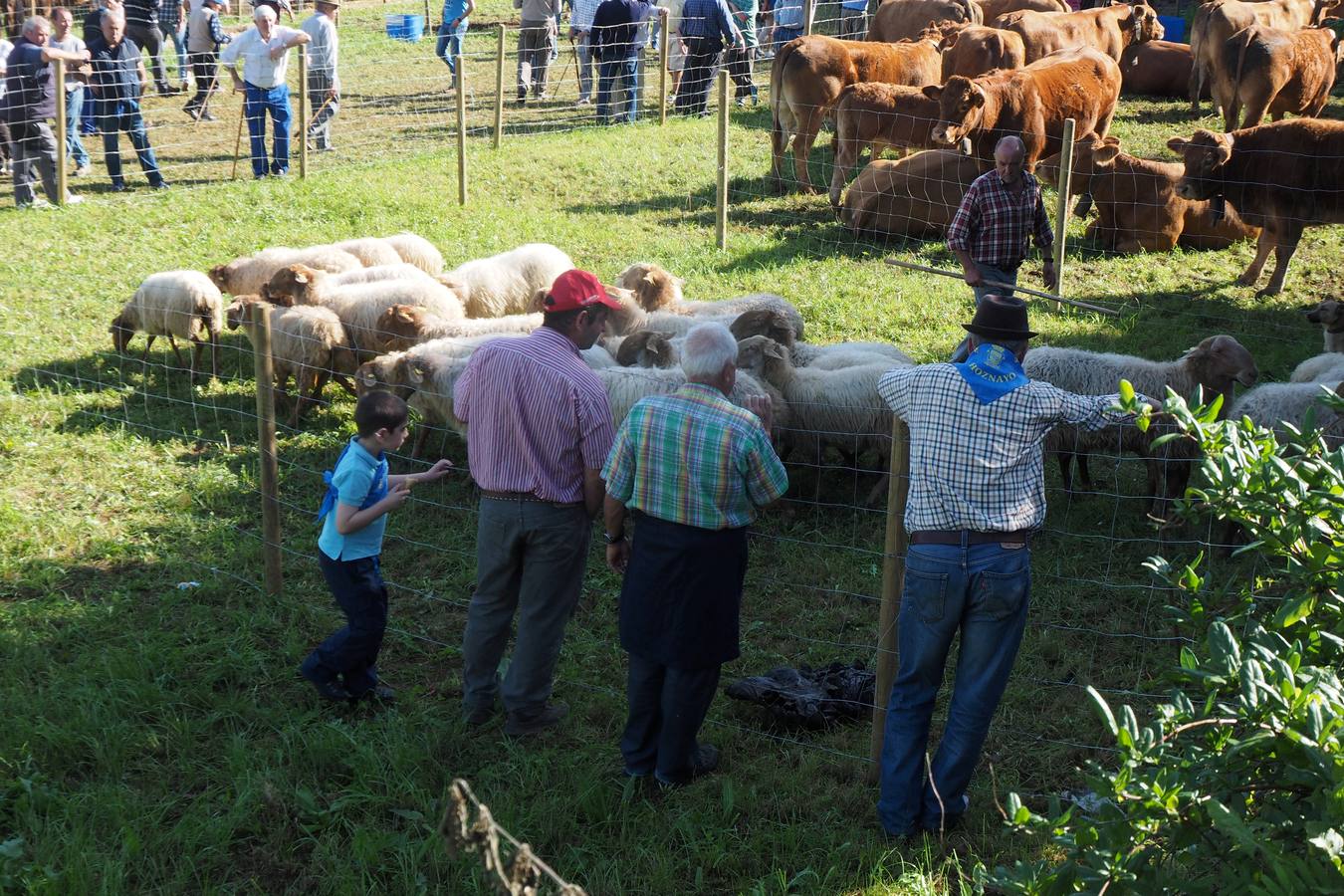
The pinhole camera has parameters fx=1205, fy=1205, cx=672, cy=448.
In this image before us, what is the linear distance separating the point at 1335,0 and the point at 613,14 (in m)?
12.4

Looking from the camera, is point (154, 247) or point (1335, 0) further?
point (1335, 0)

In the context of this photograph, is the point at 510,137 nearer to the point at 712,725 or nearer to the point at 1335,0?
the point at 712,725

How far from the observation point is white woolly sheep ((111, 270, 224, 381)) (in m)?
9.97

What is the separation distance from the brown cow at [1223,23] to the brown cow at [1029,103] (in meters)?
2.96

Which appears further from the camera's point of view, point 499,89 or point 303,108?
point 499,89

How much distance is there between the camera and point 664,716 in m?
4.97

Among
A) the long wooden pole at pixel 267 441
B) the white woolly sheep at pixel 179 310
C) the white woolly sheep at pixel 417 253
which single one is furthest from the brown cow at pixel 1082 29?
the long wooden pole at pixel 267 441

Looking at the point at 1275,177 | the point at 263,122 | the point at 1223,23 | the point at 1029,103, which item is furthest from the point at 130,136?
the point at 1223,23

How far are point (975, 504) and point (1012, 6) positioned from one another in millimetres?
19617

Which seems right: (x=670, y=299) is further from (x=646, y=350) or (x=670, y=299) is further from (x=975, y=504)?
(x=975, y=504)


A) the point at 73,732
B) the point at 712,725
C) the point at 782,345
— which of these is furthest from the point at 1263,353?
the point at 73,732

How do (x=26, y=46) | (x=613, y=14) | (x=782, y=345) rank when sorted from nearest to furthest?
(x=782, y=345) < (x=26, y=46) < (x=613, y=14)

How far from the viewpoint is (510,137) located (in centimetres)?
1714

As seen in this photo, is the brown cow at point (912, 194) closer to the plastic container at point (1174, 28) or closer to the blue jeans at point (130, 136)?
the blue jeans at point (130, 136)
